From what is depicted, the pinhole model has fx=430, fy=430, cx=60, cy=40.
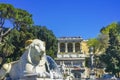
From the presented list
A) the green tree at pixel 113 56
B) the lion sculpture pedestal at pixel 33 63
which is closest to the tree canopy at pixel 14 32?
the green tree at pixel 113 56

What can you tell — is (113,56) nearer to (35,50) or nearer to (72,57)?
(35,50)

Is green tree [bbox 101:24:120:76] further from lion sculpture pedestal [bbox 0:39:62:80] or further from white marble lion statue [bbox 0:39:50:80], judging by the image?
white marble lion statue [bbox 0:39:50:80]

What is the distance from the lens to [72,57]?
8806cm

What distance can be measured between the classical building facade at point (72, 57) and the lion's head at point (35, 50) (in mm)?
39430

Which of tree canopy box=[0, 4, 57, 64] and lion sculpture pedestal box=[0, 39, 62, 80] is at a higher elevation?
tree canopy box=[0, 4, 57, 64]

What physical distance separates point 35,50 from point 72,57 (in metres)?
65.2

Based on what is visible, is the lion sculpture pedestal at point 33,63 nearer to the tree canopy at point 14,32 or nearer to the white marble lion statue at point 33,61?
the white marble lion statue at point 33,61

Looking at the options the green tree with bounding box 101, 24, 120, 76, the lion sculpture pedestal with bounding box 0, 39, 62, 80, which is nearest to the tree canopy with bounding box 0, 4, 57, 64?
the green tree with bounding box 101, 24, 120, 76

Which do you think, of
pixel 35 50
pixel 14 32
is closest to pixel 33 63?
pixel 35 50

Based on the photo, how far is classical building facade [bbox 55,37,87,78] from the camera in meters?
78.9

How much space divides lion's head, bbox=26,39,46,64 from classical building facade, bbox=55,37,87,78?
39.4m

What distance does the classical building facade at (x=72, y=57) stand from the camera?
259 ft

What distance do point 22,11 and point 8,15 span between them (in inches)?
156

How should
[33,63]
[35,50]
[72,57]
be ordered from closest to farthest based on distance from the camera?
[35,50] < [33,63] < [72,57]
